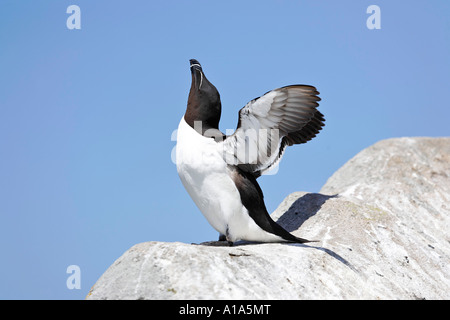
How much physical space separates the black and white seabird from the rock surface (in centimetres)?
45

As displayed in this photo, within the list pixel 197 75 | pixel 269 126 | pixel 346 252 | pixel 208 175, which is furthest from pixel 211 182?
pixel 346 252

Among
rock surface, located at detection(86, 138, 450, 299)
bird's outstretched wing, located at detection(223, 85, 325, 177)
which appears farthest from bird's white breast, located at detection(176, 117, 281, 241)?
rock surface, located at detection(86, 138, 450, 299)

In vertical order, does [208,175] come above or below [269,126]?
below

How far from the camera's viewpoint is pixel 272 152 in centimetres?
820

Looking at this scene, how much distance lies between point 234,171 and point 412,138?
8.62m

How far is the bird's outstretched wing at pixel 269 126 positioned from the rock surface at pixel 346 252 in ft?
4.33

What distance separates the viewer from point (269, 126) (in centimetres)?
795

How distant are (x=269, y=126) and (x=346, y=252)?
2.37m

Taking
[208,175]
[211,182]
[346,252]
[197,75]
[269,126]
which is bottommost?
[346,252]

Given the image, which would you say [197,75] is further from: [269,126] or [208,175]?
[208,175]

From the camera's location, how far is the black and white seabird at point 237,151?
301 inches

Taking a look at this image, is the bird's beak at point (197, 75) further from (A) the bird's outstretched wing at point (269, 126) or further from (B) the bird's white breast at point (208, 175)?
(A) the bird's outstretched wing at point (269, 126)

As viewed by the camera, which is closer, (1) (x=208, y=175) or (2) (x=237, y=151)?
(1) (x=208, y=175)

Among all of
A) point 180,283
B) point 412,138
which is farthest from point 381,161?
point 180,283
